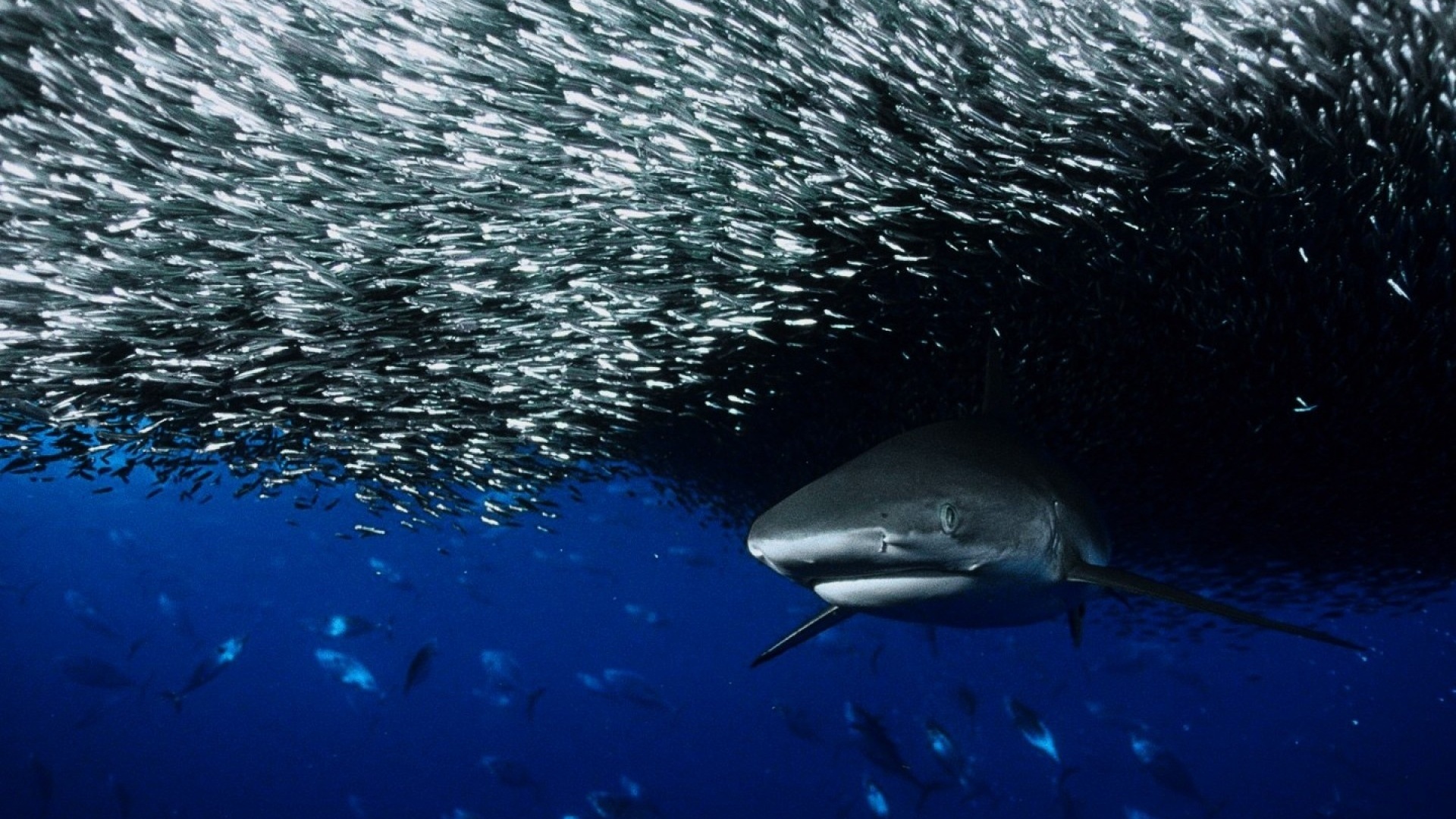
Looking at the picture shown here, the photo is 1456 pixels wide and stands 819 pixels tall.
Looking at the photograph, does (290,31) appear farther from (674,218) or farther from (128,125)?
(674,218)

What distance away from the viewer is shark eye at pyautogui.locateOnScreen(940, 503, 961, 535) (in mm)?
2561

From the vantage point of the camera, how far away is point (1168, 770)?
11.0m

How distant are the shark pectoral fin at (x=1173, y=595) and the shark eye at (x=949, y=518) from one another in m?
0.69

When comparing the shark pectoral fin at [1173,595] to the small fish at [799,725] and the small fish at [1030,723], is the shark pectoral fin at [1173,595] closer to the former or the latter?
the small fish at [1030,723]

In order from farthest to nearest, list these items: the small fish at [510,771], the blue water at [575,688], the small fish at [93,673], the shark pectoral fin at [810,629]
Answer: the blue water at [575,688]
the small fish at [93,673]
the small fish at [510,771]
the shark pectoral fin at [810,629]

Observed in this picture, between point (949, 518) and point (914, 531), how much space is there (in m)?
0.16

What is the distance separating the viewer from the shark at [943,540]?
8.04 feet

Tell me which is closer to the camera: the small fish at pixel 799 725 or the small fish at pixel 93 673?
the small fish at pixel 799 725

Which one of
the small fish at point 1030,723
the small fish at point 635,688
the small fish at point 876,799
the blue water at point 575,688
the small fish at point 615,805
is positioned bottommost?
the blue water at point 575,688

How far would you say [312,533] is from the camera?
41.1m

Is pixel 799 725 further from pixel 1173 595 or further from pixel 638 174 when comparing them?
pixel 1173 595

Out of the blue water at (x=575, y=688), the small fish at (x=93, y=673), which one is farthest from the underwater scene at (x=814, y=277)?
the blue water at (x=575, y=688)

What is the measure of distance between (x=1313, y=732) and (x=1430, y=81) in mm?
78768

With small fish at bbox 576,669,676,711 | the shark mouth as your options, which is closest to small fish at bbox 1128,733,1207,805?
small fish at bbox 576,669,676,711
